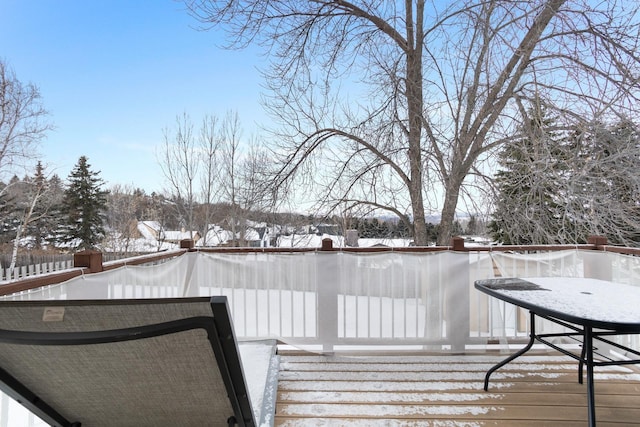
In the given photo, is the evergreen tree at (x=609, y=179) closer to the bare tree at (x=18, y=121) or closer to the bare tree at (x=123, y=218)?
the bare tree at (x=18, y=121)

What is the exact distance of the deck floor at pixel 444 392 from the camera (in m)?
2.08

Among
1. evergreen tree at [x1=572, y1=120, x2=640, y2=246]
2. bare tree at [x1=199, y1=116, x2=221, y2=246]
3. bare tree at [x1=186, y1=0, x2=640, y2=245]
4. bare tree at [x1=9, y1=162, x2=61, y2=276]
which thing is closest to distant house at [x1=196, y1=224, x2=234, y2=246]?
bare tree at [x1=199, y1=116, x2=221, y2=246]

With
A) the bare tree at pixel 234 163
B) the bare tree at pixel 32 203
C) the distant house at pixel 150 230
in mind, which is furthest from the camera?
the distant house at pixel 150 230

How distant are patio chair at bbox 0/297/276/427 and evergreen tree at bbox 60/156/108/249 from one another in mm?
17814

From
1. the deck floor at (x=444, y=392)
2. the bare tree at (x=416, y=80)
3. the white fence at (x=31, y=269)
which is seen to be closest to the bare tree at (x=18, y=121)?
the white fence at (x=31, y=269)

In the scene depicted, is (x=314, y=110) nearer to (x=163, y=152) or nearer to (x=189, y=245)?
(x=189, y=245)

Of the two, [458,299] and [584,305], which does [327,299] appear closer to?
[458,299]

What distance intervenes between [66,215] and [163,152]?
29.1ft

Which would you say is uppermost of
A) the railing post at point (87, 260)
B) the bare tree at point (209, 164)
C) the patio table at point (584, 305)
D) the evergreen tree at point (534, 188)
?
the bare tree at point (209, 164)

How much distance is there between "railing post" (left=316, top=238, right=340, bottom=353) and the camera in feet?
10.1

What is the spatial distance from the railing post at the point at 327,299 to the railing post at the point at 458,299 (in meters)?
0.98

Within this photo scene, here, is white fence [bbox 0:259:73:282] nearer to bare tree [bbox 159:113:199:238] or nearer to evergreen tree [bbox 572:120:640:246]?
bare tree [bbox 159:113:199:238]

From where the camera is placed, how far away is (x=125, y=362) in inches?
39.8

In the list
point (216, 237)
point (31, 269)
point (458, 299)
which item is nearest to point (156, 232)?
point (216, 237)
